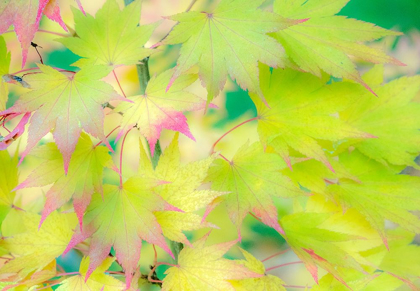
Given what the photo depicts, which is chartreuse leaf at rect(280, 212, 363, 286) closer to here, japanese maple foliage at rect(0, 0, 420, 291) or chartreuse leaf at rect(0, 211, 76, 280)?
japanese maple foliage at rect(0, 0, 420, 291)

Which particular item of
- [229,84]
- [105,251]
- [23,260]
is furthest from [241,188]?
[229,84]

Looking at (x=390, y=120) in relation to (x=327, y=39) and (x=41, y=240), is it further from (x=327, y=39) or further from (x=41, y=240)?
(x=41, y=240)

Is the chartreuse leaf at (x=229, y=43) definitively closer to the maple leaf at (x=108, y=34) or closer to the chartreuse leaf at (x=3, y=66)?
the maple leaf at (x=108, y=34)

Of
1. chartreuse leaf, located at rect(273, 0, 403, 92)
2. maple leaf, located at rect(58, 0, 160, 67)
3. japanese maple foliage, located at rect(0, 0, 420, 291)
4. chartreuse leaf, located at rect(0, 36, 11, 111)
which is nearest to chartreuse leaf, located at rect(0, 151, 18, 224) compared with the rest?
japanese maple foliage, located at rect(0, 0, 420, 291)

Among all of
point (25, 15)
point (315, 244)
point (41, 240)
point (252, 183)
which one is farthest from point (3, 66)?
point (315, 244)

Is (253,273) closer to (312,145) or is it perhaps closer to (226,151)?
(312,145)
